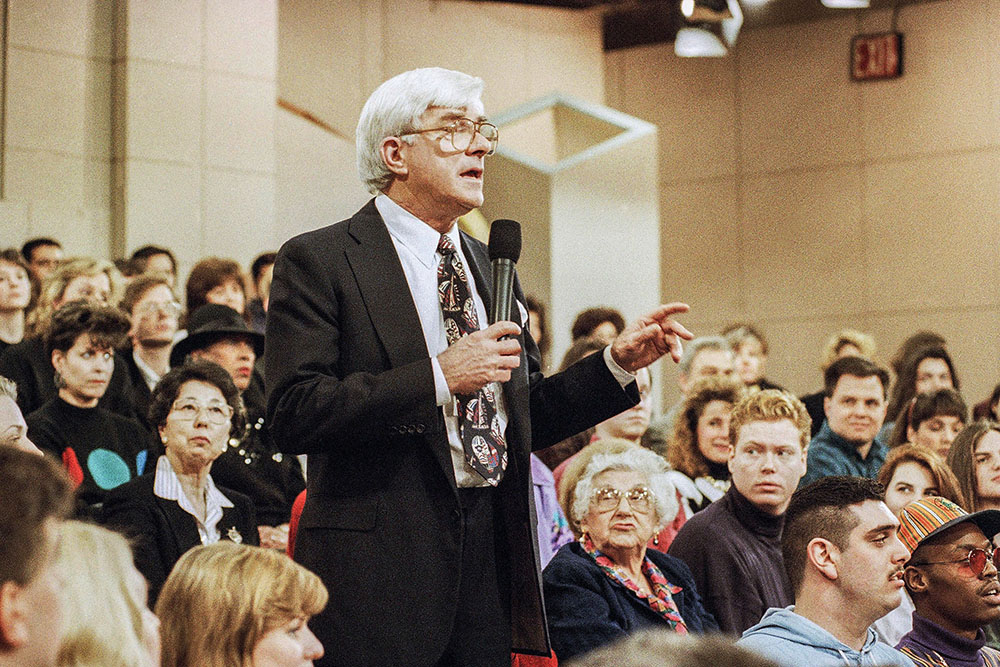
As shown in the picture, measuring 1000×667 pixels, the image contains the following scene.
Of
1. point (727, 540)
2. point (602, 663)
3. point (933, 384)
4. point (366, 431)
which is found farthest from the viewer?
Result: point (933, 384)

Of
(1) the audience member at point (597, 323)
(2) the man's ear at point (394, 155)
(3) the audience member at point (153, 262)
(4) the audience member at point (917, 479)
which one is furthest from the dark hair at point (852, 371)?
(2) the man's ear at point (394, 155)

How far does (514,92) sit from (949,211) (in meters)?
3.14

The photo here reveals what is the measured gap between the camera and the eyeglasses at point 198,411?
358 cm

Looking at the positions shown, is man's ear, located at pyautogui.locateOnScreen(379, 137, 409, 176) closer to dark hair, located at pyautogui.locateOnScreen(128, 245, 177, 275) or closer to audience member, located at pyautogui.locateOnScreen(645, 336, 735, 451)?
audience member, located at pyautogui.locateOnScreen(645, 336, 735, 451)

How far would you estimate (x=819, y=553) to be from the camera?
2.91 m

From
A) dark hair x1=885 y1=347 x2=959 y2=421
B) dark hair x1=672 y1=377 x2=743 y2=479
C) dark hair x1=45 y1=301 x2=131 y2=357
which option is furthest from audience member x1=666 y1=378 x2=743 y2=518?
dark hair x1=45 y1=301 x2=131 y2=357

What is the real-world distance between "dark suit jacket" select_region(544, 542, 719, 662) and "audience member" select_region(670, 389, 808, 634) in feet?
0.39

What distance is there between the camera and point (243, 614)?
2.15m

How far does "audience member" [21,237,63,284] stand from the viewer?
5953mm

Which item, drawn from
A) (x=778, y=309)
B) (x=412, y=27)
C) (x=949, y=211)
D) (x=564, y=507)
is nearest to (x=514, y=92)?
(x=412, y=27)

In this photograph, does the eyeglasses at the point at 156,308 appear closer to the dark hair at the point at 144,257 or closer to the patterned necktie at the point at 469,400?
the dark hair at the point at 144,257

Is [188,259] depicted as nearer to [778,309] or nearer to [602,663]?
[778,309]

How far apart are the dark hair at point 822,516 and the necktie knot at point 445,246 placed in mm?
1095

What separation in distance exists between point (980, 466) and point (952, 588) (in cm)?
124
